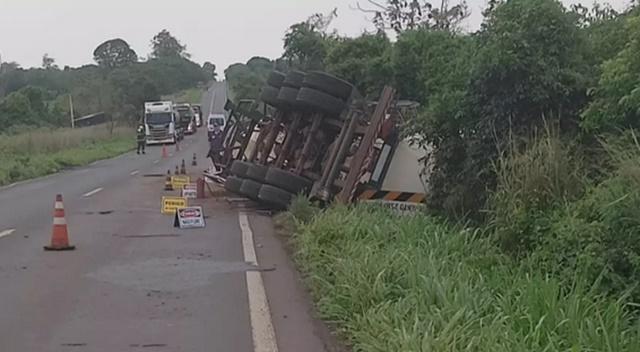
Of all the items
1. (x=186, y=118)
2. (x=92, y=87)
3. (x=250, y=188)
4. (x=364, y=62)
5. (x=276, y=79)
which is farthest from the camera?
(x=92, y=87)

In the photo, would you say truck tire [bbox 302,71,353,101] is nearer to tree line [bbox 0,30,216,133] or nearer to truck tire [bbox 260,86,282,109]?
truck tire [bbox 260,86,282,109]

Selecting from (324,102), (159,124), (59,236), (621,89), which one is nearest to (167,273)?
(59,236)

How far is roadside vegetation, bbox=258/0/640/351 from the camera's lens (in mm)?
6836

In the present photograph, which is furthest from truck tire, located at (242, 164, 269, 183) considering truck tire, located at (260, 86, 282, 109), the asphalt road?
truck tire, located at (260, 86, 282, 109)

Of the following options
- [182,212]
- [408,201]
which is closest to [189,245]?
[182,212]

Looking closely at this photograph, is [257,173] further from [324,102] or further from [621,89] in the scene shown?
[621,89]

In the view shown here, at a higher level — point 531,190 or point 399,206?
point 531,190

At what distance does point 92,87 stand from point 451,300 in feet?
318

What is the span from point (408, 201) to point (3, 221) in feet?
23.9

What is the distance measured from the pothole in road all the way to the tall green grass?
1058mm

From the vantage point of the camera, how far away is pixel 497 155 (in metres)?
11.0

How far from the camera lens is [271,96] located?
61.5ft

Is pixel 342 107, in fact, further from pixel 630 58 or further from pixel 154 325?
pixel 154 325

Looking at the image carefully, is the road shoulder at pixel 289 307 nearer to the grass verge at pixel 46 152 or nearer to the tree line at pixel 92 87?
the grass verge at pixel 46 152
